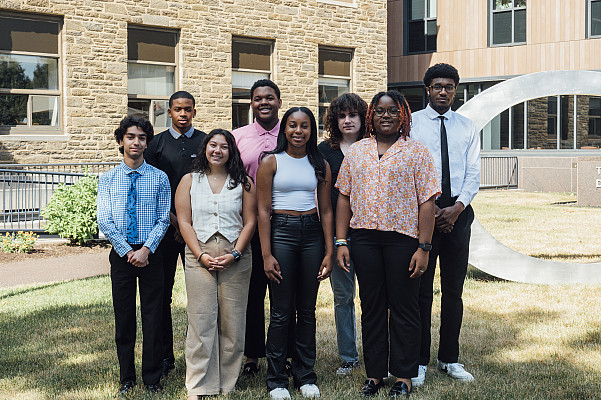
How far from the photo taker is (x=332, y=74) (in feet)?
64.7

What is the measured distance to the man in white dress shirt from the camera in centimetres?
492

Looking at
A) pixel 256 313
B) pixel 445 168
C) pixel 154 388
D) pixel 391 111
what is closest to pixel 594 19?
pixel 445 168

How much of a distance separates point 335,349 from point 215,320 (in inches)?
60.8

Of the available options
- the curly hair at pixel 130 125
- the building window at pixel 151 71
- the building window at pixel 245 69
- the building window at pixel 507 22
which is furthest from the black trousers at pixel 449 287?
the building window at pixel 507 22

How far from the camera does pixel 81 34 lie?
15.0m

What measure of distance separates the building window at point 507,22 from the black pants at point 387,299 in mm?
21324

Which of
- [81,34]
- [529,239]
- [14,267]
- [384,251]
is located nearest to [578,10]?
[529,239]

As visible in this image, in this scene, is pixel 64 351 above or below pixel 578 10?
below

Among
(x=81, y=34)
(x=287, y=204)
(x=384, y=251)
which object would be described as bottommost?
(x=384, y=251)

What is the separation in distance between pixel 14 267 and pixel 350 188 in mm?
6835

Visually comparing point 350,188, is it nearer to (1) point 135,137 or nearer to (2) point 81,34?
(1) point 135,137

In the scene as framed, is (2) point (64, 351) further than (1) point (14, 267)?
No

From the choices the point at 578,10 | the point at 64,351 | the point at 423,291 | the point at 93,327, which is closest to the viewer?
the point at 423,291

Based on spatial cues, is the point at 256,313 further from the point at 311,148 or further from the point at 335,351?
the point at 311,148
